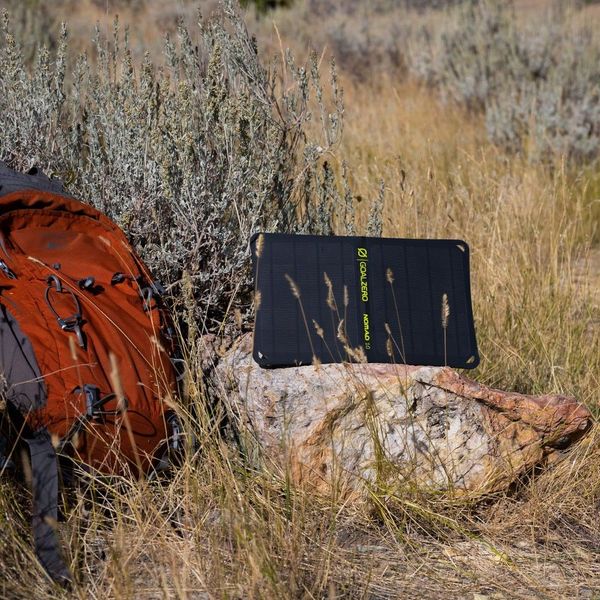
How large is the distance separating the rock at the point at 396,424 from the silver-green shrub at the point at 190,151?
0.51 meters

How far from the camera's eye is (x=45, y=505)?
2.21 m

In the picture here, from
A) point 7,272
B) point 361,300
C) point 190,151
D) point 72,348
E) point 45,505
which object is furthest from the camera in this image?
point 190,151

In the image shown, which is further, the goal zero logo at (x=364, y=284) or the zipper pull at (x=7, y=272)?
the goal zero logo at (x=364, y=284)

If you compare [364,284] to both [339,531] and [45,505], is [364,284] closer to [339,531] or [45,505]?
[339,531]

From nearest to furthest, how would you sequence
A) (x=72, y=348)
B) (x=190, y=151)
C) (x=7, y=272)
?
(x=72, y=348), (x=7, y=272), (x=190, y=151)

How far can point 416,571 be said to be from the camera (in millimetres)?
2422

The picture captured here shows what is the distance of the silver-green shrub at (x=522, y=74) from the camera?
6.38 metres

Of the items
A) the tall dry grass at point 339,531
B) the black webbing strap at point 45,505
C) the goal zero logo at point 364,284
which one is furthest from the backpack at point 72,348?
the goal zero logo at point 364,284

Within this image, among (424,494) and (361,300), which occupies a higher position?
(361,300)

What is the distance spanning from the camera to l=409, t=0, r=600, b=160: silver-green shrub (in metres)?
6.38

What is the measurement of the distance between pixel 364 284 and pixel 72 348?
118 centimetres

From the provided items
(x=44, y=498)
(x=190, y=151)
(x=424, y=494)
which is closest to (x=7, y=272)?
(x=44, y=498)

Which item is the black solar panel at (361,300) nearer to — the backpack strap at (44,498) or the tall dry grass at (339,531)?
the tall dry grass at (339,531)

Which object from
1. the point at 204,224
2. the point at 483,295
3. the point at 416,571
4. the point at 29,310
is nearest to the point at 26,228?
the point at 29,310
